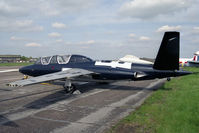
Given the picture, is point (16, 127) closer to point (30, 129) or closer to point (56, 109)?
point (30, 129)

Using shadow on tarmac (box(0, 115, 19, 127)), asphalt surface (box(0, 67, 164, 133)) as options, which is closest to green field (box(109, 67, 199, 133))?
asphalt surface (box(0, 67, 164, 133))

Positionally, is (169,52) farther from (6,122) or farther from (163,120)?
(6,122)

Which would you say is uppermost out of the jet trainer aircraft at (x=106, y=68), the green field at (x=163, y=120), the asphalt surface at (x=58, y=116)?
the jet trainer aircraft at (x=106, y=68)

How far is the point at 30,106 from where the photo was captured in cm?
797

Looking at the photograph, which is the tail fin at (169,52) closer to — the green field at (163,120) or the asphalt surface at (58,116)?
the green field at (163,120)

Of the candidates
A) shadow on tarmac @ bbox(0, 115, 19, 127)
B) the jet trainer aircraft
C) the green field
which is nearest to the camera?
the green field

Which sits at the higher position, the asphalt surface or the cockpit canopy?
the cockpit canopy

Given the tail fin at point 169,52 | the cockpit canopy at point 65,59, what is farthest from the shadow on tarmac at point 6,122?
the tail fin at point 169,52

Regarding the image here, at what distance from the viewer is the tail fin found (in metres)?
9.25

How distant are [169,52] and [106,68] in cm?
446

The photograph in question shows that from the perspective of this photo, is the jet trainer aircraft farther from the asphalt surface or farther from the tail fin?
the asphalt surface

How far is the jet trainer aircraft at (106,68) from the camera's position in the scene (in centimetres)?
935

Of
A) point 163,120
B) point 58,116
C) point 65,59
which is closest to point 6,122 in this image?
point 58,116

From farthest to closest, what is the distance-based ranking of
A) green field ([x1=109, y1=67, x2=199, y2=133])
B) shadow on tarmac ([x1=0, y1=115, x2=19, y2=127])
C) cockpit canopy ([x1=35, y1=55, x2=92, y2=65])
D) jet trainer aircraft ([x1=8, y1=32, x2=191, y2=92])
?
cockpit canopy ([x1=35, y1=55, x2=92, y2=65]) < jet trainer aircraft ([x1=8, y1=32, x2=191, y2=92]) < shadow on tarmac ([x1=0, y1=115, x2=19, y2=127]) < green field ([x1=109, y1=67, x2=199, y2=133])
